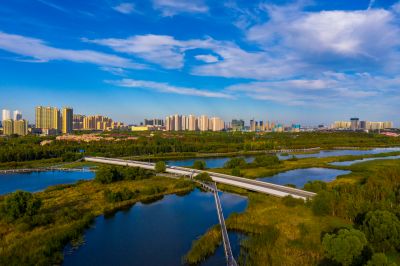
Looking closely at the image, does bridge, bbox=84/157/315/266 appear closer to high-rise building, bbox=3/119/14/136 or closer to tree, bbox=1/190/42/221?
tree, bbox=1/190/42/221

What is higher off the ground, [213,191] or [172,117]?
[172,117]

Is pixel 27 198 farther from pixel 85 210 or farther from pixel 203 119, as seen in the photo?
pixel 203 119

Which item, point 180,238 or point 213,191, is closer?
point 180,238

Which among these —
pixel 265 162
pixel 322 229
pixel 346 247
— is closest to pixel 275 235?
pixel 322 229


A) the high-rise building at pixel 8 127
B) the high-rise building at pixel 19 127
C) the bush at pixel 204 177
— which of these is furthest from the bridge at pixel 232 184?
the high-rise building at pixel 8 127

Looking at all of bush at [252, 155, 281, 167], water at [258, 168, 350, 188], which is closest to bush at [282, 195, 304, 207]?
water at [258, 168, 350, 188]

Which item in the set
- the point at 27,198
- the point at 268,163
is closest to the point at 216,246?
the point at 27,198

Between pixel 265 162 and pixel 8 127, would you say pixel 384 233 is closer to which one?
pixel 265 162

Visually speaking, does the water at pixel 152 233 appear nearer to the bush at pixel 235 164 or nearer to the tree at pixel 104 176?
the tree at pixel 104 176
